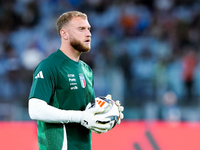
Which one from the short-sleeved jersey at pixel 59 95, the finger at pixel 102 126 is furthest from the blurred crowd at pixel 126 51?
the finger at pixel 102 126

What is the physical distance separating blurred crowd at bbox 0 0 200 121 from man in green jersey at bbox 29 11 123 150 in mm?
5875

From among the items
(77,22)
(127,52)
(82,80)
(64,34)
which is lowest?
(127,52)

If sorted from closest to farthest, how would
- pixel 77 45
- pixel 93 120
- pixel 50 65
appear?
pixel 93 120, pixel 50 65, pixel 77 45

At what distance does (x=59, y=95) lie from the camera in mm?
3572

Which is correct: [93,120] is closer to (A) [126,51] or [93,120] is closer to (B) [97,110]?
(B) [97,110]

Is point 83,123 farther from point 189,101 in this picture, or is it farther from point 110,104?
point 189,101

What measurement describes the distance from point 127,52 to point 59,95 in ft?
26.3

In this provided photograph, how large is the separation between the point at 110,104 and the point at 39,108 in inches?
26.8

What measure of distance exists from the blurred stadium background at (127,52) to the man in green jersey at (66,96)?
586cm

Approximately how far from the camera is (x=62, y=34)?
12.5ft

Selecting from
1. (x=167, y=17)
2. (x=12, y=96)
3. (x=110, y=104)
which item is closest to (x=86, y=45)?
(x=110, y=104)

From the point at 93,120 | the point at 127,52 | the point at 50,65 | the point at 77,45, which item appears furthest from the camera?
the point at 127,52

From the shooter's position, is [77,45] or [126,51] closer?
[77,45]

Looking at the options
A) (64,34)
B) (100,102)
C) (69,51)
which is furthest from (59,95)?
(64,34)
